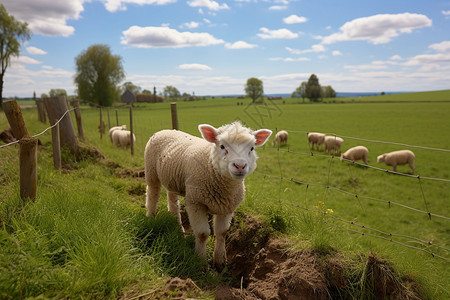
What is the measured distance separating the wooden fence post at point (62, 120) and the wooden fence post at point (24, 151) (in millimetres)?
3080

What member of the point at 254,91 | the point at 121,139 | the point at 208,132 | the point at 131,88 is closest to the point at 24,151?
the point at 208,132

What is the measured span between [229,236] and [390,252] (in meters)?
2.05

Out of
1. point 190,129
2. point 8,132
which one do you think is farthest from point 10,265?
point 8,132

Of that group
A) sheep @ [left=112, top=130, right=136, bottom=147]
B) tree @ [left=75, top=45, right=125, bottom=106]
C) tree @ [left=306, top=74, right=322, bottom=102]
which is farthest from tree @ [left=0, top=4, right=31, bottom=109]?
tree @ [left=306, top=74, right=322, bottom=102]

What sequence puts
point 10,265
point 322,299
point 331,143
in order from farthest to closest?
point 331,143, point 322,299, point 10,265

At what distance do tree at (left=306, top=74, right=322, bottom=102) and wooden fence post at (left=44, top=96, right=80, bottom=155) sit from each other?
72.9 m

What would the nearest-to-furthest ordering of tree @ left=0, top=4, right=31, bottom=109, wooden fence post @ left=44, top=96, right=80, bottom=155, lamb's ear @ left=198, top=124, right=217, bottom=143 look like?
lamb's ear @ left=198, top=124, right=217, bottom=143 → wooden fence post @ left=44, top=96, right=80, bottom=155 → tree @ left=0, top=4, right=31, bottom=109

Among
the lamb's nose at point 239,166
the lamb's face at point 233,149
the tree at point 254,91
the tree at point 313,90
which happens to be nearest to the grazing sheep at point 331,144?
the tree at point 254,91

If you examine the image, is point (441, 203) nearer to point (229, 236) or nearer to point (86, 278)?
point (229, 236)

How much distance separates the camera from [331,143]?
14688 millimetres

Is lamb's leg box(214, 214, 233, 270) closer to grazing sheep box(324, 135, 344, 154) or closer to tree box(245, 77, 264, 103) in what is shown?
tree box(245, 77, 264, 103)

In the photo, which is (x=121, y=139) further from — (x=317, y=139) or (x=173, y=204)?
(x=317, y=139)

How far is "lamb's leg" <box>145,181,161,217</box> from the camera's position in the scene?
4.39 metres

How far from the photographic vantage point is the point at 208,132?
334cm
